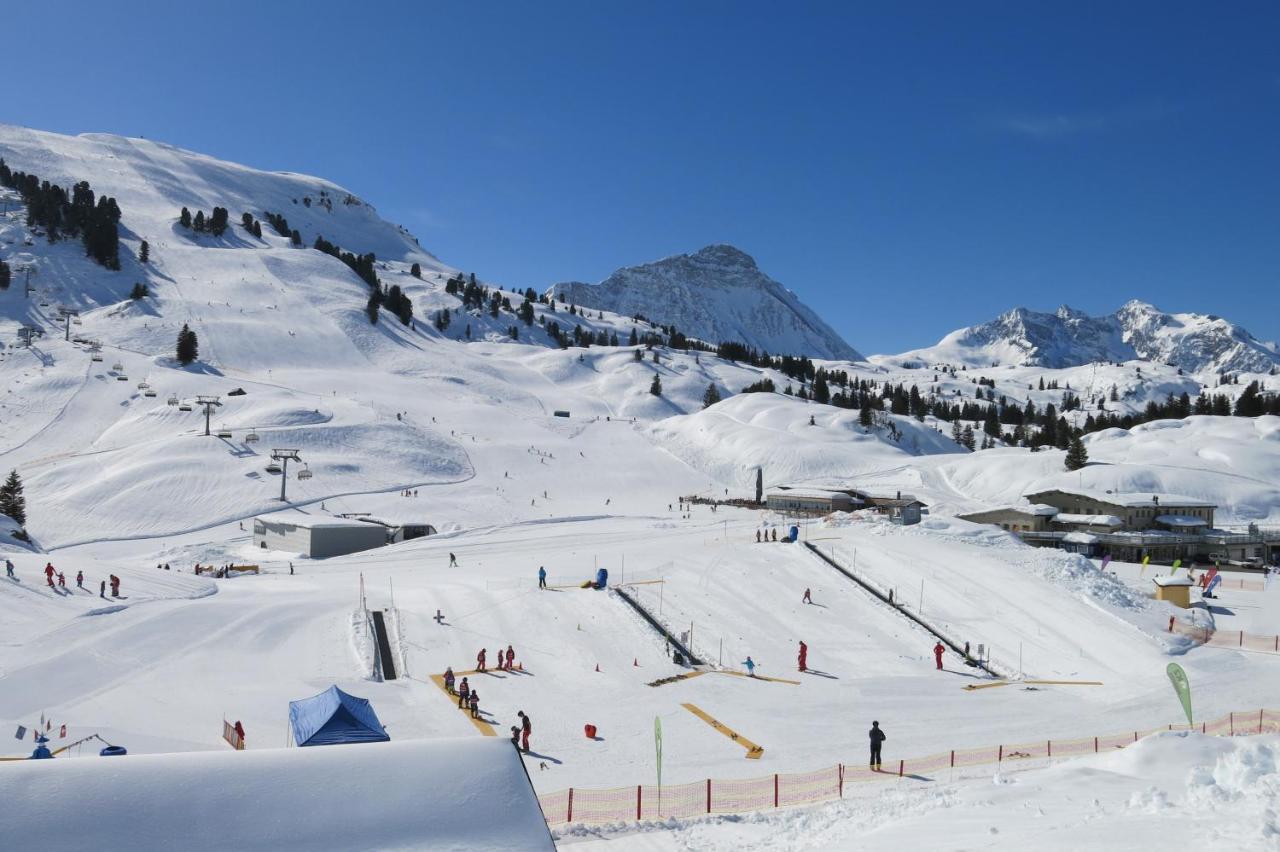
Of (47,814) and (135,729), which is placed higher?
(47,814)

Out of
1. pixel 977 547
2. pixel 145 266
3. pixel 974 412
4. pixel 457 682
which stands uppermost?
pixel 145 266

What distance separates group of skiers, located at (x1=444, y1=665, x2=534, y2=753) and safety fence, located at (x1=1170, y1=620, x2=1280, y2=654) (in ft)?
79.2

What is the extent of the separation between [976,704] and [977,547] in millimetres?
16503

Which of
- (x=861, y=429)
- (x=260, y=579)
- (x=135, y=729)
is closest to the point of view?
(x=135, y=729)

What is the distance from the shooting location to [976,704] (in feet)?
77.0

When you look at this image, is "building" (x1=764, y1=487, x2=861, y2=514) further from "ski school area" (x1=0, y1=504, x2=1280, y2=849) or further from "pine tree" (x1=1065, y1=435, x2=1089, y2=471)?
"ski school area" (x1=0, y1=504, x2=1280, y2=849)

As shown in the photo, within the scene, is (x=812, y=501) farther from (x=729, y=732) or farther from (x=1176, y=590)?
(x=729, y=732)

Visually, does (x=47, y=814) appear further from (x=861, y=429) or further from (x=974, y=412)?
(x=974, y=412)

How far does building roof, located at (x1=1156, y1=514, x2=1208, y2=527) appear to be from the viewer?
176 feet

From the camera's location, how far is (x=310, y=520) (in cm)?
4988

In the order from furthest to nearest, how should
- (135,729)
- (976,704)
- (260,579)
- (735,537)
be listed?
1. (735,537)
2. (260,579)
3. (976,704)
4. (135,729)

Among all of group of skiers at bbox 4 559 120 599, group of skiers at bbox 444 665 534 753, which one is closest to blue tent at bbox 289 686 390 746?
group of skiers at bbox 444 665 534 753

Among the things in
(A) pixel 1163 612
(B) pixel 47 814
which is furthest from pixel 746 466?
(B) pixel 47 814

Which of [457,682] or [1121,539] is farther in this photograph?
[1121,539]
